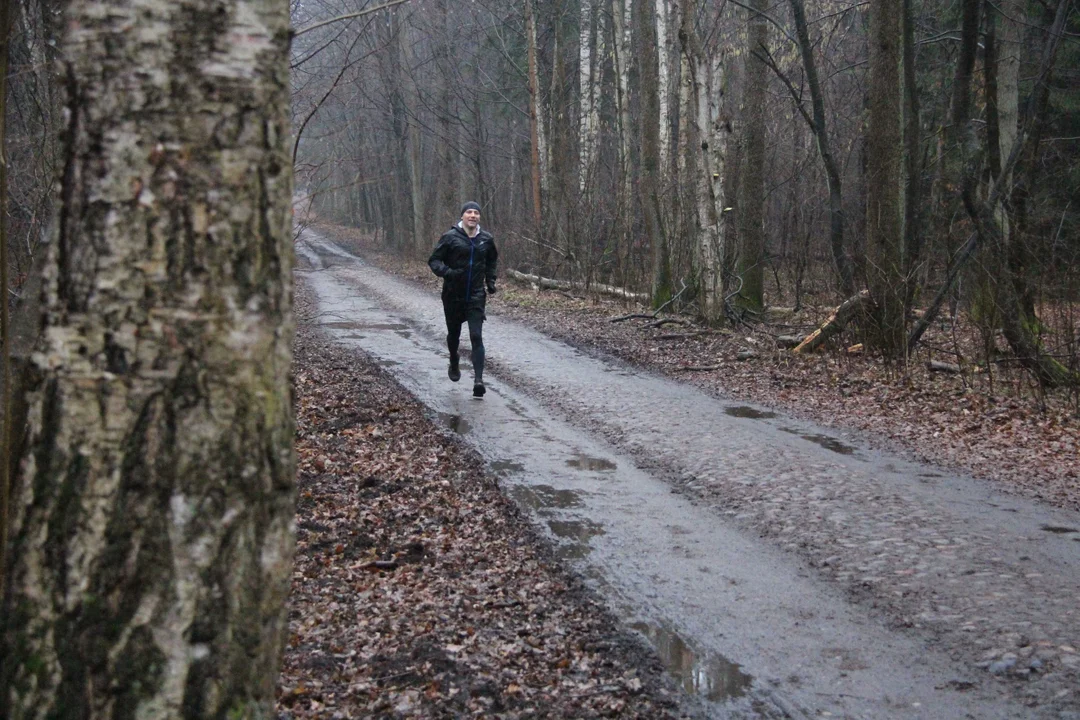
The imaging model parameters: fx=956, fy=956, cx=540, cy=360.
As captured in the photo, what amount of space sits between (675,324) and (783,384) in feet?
17.9

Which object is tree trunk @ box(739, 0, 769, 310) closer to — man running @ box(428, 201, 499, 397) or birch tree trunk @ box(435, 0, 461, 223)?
man running @ box(428, 201, 499, 397)

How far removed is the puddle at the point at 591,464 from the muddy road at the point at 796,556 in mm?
26

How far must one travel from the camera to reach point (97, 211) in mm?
1997

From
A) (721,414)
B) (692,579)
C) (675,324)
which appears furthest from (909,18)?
(692,579)

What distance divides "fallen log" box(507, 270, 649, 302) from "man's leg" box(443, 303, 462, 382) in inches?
374

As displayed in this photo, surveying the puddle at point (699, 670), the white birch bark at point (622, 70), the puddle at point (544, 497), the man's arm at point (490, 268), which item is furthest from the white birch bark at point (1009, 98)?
the puddle at point (699, 670)

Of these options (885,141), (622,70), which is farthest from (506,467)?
(622,70)

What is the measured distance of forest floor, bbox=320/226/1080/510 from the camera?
323 inches

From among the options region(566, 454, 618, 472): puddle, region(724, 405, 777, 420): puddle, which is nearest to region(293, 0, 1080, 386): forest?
region(724, 405, 777, 420): puddle

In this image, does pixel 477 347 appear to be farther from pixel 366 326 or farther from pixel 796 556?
pixel 366 326

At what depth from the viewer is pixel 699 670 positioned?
14.1ft

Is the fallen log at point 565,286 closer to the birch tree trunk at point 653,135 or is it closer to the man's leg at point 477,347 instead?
the birch tree trunk at point 653,135

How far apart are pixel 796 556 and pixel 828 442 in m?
3.38

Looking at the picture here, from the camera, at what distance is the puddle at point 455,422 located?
9.46 meters
